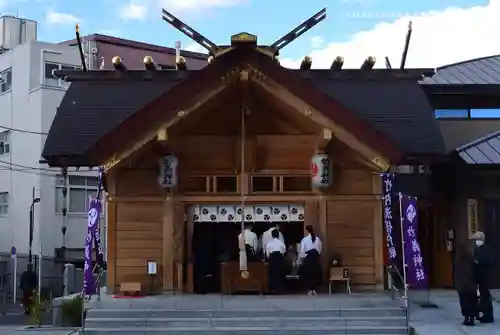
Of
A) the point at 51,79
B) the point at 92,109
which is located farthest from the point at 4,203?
the point at 92,109

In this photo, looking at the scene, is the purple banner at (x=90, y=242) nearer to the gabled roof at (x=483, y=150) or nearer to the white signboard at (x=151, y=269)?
A: the white signboard at (x=151, y=269)

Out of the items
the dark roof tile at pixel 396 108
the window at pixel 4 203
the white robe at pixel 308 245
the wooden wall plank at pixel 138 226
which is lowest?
the white robe at pixel 308 245

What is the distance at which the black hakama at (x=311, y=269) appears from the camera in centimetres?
1463

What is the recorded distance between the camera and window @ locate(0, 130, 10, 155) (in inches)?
1385

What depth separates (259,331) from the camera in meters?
12.4

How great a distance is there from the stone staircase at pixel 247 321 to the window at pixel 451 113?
869 cm

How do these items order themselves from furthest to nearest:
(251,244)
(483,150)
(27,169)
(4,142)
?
(4,142), (27,169), (483,150), (251,244)

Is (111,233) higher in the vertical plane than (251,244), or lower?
higher

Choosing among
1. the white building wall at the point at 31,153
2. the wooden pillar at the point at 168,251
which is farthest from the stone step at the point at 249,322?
the white building wall at the point at 31,153

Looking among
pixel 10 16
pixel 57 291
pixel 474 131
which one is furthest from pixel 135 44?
pixel 474 131

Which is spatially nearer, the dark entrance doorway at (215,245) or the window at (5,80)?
the dark entrance doorway at (215,245)

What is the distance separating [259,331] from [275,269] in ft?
8.93

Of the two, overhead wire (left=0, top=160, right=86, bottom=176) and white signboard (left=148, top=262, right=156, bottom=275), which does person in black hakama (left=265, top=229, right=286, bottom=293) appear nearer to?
white signboard (left=148, top=262, right=156, bottom=275)

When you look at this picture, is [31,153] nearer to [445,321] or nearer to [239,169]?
[239,169]
